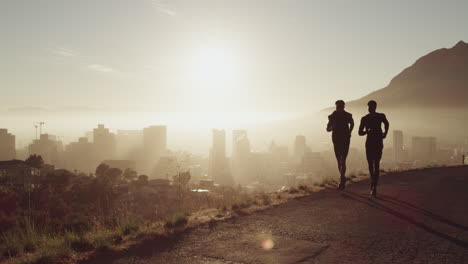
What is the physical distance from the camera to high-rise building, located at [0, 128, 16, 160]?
127900 mm

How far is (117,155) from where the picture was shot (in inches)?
6905

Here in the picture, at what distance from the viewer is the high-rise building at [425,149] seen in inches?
2625

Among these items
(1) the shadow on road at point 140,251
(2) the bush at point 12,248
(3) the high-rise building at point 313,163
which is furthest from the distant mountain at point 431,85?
(2) the bush at point 12,248

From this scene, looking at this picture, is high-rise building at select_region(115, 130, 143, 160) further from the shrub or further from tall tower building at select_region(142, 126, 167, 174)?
the shrub

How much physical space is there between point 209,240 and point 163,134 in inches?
6523

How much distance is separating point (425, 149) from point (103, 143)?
137 meters

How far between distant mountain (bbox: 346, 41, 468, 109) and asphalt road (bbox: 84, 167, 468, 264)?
415ft

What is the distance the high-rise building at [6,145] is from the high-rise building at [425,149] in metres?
126

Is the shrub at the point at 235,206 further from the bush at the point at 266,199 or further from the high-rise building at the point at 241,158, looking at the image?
the high-rise building at the point at 241,158

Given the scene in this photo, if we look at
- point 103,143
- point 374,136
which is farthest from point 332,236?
point 103,143

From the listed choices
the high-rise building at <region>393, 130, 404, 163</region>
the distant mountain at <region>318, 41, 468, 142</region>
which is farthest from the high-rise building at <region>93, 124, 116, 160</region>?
the high-rise building at <region>393, 130, 404, 163</region>

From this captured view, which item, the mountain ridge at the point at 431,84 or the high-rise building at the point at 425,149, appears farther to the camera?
the mountain ridge at the point at 431,84

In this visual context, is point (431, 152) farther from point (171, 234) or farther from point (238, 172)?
point (238, 172)

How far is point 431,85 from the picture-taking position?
408ft
